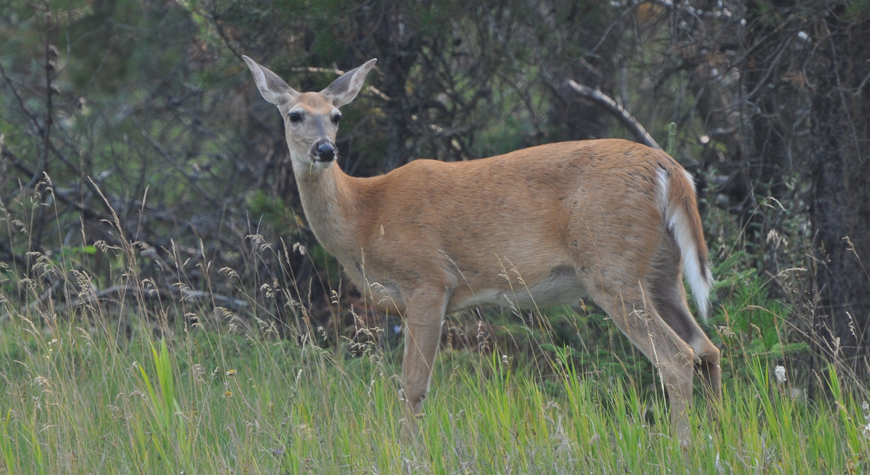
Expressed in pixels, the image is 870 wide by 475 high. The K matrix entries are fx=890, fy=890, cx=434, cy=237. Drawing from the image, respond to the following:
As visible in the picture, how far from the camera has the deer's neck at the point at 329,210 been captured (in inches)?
189

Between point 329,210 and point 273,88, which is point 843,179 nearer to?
point 329,210

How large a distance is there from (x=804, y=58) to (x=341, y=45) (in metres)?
2.87

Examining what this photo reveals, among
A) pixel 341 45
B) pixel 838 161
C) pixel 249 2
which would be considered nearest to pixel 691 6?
pixel 838 161

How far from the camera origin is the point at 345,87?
16.4 ft

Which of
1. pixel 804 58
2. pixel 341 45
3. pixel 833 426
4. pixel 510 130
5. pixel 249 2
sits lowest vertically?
pixel 833 426

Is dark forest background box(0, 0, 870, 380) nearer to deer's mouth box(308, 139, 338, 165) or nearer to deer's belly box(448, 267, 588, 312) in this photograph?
deer's mouth box(308, 139, 338, 165)

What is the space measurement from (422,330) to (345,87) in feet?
4.80

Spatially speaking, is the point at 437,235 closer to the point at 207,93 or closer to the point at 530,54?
the point at 530,54

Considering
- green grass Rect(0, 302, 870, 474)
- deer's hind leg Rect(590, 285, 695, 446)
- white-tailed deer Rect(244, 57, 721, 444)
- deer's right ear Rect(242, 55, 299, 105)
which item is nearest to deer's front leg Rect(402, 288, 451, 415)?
white-tailed deer Rect(244, 57, 721, 444)

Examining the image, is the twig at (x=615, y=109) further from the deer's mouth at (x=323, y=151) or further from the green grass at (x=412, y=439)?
the green grass at (x=412, y=439)

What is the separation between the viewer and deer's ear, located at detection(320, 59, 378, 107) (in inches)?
196

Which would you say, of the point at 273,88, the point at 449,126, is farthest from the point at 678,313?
the point at 449,126

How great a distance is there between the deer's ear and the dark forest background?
0.44 metres

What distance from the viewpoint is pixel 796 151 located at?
590 centimetres
